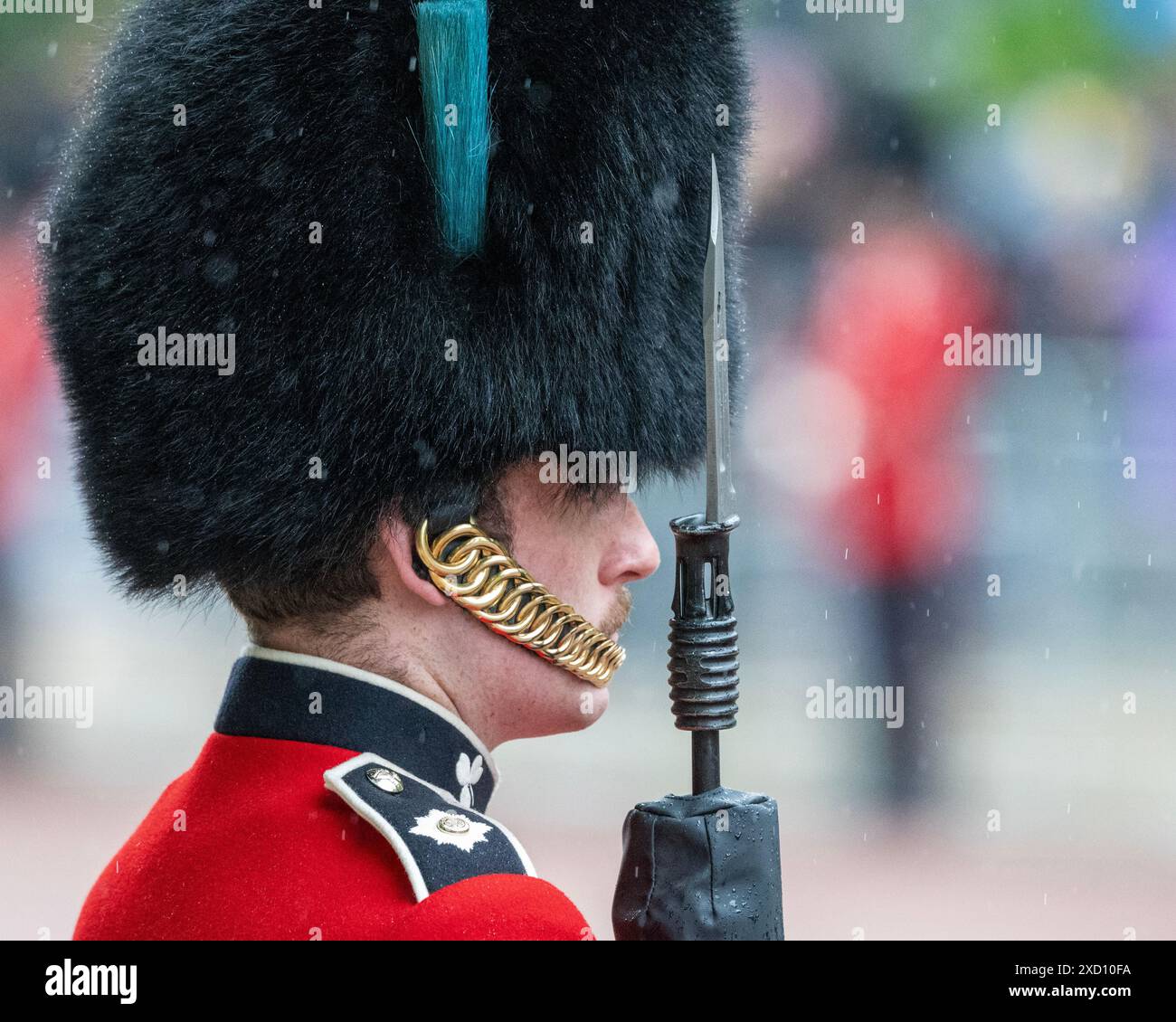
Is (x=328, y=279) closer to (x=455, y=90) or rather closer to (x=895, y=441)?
(x=455, y=90)

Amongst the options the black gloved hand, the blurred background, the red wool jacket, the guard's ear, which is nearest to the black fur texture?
the guard's ear

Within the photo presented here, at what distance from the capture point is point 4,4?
636 cm

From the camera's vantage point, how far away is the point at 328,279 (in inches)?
68.6

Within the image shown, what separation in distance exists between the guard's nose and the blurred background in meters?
2.99

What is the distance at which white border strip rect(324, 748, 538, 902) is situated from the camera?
1.49m

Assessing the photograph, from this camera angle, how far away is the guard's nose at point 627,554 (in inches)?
71.9

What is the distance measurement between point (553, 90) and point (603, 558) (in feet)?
1.72

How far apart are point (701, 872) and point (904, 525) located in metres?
3.98

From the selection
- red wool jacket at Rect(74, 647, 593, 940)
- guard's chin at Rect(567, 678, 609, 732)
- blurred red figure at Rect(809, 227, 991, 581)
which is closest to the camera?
red wool jacket at Rect(74, 647, 593, 940)

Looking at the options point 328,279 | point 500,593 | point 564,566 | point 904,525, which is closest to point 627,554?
point 564,566

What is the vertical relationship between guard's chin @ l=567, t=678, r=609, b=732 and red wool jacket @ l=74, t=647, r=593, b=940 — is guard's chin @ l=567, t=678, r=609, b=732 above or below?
above

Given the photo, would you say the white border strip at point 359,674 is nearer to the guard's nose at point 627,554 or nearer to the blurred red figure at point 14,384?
the guard's nose at point 627,554

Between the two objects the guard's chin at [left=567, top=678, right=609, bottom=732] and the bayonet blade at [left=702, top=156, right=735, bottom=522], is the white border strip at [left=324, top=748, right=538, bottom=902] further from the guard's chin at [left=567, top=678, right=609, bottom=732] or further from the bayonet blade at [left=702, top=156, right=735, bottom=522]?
the bayonet blade at [left=702, top=156, right=735, bottom=522]
